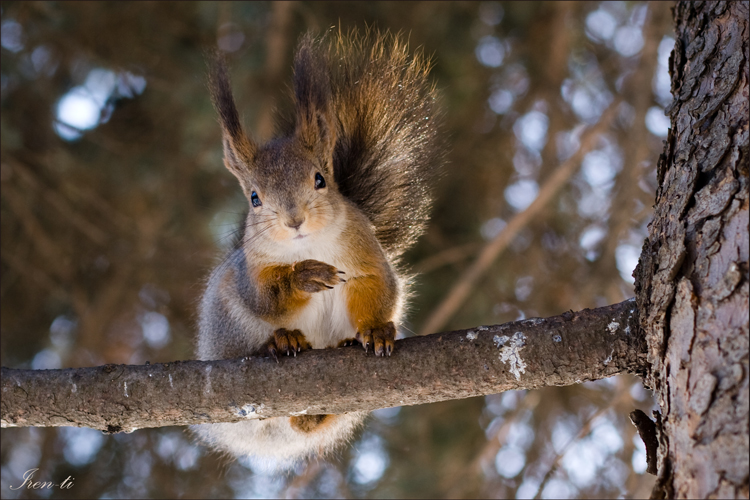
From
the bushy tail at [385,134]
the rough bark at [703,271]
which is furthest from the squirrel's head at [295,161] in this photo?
the rough bark at [703,271]

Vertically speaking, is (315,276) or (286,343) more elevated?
(315,276)

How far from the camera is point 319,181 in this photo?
2391 mm

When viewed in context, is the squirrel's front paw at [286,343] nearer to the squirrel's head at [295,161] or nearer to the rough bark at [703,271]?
the squirrel's head at [295,161]

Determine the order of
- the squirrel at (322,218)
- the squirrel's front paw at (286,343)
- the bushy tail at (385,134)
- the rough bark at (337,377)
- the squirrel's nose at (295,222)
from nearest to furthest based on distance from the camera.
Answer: the rough bark at (337,377)
the squirrel's front paw at (286,343)
the squirrel's nose at (295,222)
the squirrel at (322,218)
the bushy tail at (385,134)

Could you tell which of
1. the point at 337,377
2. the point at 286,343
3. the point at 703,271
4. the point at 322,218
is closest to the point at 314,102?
the point at 322,218

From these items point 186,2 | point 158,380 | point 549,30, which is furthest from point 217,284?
point 549,30

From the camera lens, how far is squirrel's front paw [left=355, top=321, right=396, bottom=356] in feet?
6.33

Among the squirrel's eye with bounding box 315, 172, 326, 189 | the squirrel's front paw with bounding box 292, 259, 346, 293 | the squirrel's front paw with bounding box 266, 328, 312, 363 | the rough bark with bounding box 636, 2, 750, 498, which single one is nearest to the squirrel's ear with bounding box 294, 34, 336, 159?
the squirrel's eye with bounding box 315, 172, 326, 189

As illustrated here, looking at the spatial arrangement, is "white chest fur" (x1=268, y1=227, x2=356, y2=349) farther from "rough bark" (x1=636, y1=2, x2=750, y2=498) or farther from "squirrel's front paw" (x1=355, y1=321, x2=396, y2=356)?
"rough bark" (x1=636, y1=2, x2=750, y2=498)

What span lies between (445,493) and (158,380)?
166 cm

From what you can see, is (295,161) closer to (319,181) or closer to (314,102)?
(319,181)

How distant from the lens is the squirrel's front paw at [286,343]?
2043mm

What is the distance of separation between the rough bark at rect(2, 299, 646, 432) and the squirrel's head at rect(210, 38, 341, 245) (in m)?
0.46

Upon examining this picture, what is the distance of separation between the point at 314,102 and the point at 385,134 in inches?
11.0
